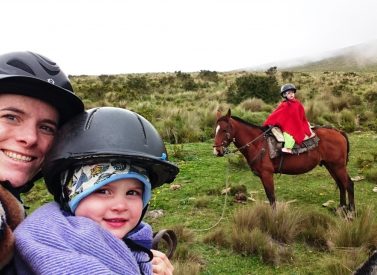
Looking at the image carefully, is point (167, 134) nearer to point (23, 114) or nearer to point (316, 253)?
point (316, 253)

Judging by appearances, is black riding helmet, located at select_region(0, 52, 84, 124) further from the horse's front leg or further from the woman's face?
the horse's front leg

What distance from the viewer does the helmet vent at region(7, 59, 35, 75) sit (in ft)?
7.61

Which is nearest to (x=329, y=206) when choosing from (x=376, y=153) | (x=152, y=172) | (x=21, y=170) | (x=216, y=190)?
(x=216, y=190)

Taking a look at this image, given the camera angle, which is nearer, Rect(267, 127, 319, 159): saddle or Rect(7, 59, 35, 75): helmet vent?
Rect(7, 59, 35, 75): helmet vent

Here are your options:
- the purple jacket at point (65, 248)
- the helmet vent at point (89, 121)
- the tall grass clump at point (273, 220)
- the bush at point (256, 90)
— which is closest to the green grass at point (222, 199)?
the tall grass clump at point (273, 220)

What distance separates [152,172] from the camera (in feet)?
8.29

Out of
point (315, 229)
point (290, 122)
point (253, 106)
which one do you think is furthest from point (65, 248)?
point (253, 106)

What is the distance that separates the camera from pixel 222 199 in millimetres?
8320

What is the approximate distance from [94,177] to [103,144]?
18 cm

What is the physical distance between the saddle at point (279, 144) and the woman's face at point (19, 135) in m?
6.04

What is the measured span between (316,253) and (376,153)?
6.55 meters

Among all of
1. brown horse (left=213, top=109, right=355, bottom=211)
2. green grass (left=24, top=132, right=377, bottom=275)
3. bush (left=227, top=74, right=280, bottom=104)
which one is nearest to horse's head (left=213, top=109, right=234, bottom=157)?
brown horse (left=213, top=109, right=355, bottom=211)

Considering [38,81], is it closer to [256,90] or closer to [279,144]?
[279,144]

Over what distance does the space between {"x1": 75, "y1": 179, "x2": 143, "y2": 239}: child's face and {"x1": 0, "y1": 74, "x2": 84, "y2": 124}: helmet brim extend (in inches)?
21.6
